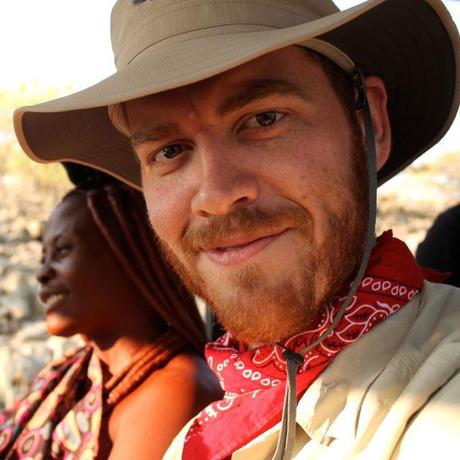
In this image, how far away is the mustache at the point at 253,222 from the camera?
1441 mm

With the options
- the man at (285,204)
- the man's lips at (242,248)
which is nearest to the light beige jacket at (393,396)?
the man at (285,204)

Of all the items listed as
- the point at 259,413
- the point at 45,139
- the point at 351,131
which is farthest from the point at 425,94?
the point at 45,139

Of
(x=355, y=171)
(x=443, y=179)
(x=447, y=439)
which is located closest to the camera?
(x=447, y=439)

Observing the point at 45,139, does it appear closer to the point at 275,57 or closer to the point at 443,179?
the point at 275,57

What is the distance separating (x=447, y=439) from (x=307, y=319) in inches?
17.2

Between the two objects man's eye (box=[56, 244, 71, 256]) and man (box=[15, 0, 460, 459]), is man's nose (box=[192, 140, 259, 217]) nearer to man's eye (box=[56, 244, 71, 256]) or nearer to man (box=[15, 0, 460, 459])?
man (box=[15, 0, 460, 459])

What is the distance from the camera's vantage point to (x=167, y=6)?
62.4 inches

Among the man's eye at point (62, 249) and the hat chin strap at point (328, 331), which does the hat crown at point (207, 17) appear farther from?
the man's eye at point (62, 249)

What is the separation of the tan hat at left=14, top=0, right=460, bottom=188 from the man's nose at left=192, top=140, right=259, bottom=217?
0.18m

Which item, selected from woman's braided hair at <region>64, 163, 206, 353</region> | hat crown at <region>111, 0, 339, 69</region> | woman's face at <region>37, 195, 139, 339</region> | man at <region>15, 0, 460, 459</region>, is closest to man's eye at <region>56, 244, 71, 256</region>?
woman's face at <region>37, 195, 139, 339</region>

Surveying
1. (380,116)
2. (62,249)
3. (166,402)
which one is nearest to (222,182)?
(380,116)

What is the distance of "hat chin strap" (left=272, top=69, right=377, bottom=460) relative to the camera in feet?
4.32

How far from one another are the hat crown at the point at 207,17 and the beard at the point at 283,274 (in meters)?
0.40

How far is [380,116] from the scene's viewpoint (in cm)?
174
